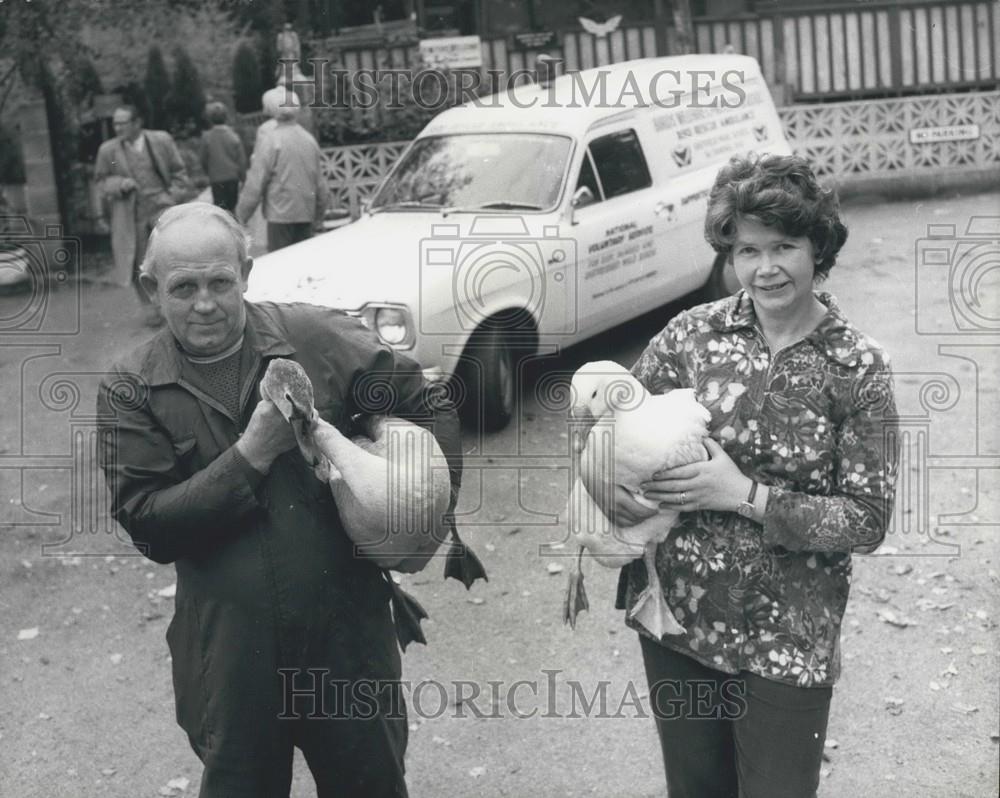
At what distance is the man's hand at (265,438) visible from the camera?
8.52 ft

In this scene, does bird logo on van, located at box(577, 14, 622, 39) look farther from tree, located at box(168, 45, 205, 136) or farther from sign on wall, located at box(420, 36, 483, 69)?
tree, located at box(168, 45, 205, 136)

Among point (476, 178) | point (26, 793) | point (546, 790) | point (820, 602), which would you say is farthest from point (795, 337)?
point (476, 178)

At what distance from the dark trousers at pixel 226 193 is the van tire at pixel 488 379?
20.6 feet

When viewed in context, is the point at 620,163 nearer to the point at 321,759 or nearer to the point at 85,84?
the point at 321,759

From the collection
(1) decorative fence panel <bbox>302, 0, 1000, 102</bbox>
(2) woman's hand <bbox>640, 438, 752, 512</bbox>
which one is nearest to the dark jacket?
(2) woman's hand <bbox>640, 438, 752, 512</bbox>

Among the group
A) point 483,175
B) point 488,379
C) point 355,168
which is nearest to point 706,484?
point 488,379

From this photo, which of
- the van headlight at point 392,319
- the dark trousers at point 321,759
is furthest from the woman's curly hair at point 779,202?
the van headlight at point 392,319

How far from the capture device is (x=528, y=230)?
Answer: 298 inches

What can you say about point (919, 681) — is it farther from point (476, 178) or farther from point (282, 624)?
point (476, 178)

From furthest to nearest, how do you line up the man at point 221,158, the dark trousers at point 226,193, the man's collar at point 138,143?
the dark trousers at point 226,193, the man at point 221,158, the man's collar at point 138,143

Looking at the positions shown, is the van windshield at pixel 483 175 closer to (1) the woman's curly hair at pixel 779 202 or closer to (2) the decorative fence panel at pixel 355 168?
(1) the woman's curly hair at pixel 779 202

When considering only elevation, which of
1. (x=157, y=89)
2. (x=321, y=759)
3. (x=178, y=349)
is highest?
(x=157, y=89)

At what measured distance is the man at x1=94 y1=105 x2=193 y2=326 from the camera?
35.3 feet

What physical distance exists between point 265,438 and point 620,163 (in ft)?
20.5
